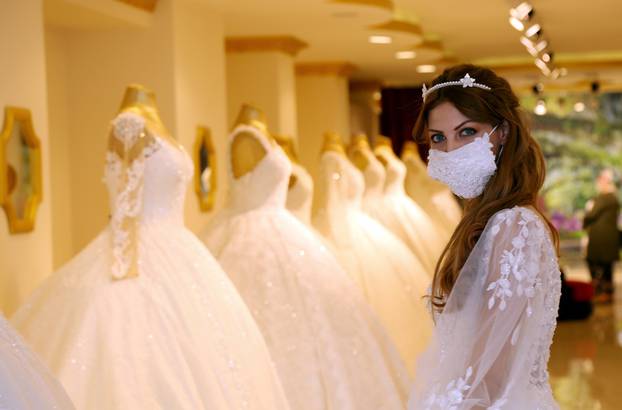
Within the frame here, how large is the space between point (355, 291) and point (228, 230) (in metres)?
0.71

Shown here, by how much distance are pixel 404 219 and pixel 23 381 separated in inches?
288

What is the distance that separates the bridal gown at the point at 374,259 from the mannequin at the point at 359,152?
1060 millimetres

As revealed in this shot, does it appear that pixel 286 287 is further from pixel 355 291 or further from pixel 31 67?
pixel 31 67

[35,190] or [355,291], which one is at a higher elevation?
[35,190]

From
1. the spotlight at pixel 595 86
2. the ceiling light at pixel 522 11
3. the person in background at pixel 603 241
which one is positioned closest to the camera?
the ceiling light at pixel 522 11

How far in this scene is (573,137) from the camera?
2230 cm

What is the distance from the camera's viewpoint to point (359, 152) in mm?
9477

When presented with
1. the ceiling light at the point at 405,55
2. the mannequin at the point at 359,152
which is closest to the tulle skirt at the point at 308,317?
the mannequin at the point at 359,152

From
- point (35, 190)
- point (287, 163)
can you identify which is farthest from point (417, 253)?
point (35, 190)

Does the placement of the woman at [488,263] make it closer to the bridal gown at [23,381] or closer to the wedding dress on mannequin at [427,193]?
the bridal gown at [23,381]

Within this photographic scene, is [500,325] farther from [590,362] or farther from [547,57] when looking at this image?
[547,57]

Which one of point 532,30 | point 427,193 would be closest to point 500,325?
point 532,30

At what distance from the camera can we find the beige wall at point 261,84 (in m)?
11.1

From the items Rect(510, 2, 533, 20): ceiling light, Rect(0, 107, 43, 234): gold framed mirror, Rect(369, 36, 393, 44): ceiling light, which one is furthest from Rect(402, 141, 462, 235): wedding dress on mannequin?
Rect(0, 107, 43, 234): gold framed mirror
